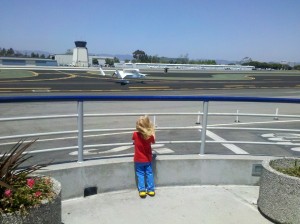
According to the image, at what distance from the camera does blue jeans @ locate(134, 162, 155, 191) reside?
5020 millimetres

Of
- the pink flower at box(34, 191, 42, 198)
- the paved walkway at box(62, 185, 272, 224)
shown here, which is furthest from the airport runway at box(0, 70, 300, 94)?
the pink flower at box(34, 191, 42, 198)

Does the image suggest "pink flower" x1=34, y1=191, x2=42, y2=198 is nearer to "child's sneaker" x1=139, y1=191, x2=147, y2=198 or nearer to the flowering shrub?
the flowering shrub

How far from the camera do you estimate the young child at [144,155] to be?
4.95m

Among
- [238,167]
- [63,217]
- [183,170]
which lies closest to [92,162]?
[63,217]

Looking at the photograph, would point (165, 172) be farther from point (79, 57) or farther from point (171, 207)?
point (79, 57)

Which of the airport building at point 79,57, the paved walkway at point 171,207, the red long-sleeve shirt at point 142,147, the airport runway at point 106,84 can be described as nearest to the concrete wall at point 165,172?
the paved walkway at point 171,207

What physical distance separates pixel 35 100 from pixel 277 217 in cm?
372

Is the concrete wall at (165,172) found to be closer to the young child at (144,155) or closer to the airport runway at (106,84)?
the young child at (144,155)

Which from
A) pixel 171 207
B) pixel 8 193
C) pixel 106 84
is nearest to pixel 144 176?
pixel 171 207

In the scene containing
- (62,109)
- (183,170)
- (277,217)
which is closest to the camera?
(277,217)

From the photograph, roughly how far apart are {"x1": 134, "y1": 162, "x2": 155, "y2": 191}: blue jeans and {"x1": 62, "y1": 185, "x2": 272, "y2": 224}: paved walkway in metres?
0.17

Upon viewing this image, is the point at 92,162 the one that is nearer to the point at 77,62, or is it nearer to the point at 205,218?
the point at 205,218

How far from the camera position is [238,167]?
554 centimetres

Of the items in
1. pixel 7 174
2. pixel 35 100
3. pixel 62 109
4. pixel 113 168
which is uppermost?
pixel 35 100
